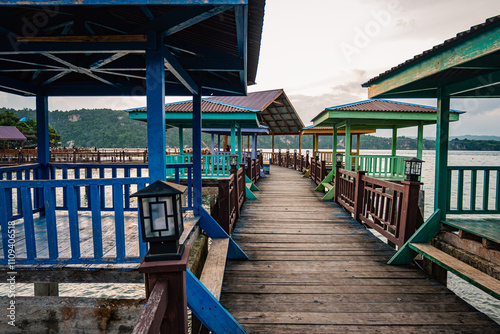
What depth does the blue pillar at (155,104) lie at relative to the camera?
2611mm

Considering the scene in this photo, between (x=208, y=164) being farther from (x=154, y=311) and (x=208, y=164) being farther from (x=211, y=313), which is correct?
(x=154, y=311)

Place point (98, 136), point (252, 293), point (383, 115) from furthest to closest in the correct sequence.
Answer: point (98, 136) < point (383, 115) < point (252, 293)

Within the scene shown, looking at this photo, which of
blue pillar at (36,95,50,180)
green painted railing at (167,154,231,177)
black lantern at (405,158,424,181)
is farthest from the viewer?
green painted railing at (167,154,231,177)

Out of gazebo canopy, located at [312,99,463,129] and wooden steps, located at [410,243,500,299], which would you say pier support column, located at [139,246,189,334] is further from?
gazebo canopy, located at [312,99,463,129]

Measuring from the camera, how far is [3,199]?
2703 millimetres

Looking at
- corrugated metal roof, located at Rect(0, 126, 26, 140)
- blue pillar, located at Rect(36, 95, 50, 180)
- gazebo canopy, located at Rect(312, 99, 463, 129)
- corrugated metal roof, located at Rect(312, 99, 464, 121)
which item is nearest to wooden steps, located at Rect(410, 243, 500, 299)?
gazebo canopy, located at Rect(312, 99, 463, 129)

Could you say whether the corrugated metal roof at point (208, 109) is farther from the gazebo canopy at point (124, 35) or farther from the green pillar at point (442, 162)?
the green pillar at point (442, 162)

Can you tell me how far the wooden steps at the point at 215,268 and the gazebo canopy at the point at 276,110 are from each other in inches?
528

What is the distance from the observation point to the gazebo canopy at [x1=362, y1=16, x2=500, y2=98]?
8.21ft

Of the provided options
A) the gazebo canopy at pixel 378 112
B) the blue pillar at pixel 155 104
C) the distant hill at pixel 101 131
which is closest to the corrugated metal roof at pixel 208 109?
the gazebo canopy at pixel 378 112

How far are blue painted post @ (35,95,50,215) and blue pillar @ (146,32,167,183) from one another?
139 inches

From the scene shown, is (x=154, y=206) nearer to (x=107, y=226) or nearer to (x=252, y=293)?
(x=252, y=293)

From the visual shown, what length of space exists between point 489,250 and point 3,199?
227 inches

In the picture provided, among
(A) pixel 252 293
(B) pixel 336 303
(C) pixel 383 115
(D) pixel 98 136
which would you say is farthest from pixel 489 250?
(D) pixel 98 136
